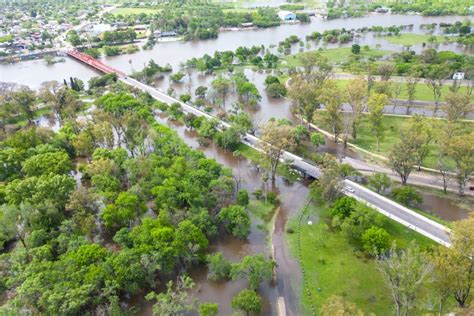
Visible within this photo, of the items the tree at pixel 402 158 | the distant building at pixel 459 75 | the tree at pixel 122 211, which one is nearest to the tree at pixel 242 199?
the tree at pixel 122 211

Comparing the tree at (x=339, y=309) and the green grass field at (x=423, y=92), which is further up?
the green grass field at (x=423, y=92)

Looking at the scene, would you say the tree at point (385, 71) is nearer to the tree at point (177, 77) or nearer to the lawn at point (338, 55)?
the lawn at point (338, 55)

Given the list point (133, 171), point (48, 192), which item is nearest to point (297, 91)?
point (133, 171)

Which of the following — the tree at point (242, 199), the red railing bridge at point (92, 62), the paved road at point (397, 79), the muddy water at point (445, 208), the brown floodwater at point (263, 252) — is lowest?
the brown floodwater at point (263, 252)

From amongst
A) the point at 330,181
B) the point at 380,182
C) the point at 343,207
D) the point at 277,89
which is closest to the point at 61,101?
the point at 277,89

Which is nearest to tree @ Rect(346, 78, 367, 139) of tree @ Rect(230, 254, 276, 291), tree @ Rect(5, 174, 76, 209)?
tree @ Rect(230, 254, 276, 291)
